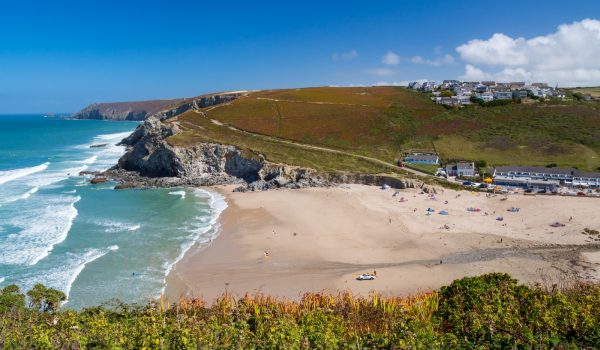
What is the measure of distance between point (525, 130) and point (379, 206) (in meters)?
45.1

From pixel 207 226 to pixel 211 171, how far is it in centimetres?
2686

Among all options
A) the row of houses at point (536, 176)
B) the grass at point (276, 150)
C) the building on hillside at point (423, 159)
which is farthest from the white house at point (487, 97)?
the grass at point (276, 150)

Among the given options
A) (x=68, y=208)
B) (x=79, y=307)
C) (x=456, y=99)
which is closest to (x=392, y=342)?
(x=79, y=307)

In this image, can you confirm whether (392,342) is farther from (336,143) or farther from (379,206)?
(336,143)

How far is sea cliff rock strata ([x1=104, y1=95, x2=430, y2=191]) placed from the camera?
191ft

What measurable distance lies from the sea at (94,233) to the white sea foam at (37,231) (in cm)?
7

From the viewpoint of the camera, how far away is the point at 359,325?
52.4 feet

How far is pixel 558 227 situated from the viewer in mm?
39312

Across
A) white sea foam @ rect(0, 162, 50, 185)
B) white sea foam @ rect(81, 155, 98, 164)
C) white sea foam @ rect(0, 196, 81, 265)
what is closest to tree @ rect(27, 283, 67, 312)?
white sea foam @ rect(0, 196, 81, 265)

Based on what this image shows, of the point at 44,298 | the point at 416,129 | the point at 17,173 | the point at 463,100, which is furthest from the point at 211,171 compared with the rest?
the point at 463,100

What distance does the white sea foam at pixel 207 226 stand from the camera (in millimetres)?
32781

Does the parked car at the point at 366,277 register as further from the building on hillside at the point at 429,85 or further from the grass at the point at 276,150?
the building on hillside at the point at 429,85

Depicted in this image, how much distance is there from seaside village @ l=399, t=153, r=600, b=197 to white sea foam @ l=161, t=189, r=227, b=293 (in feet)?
102

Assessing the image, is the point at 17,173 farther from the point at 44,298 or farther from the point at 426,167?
the point at 426,167
